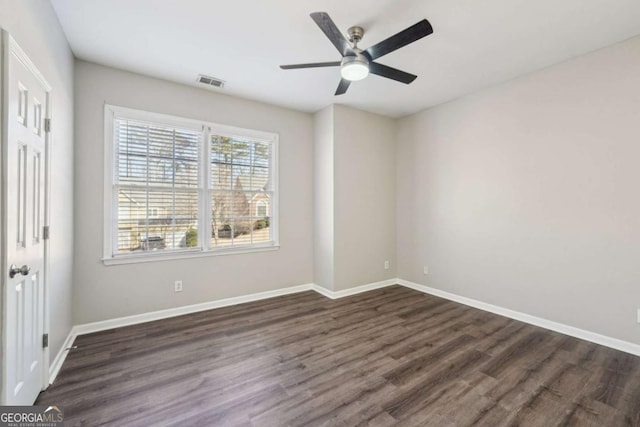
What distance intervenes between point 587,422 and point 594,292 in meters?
1.58

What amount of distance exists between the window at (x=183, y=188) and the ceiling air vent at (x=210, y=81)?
49 centimetres

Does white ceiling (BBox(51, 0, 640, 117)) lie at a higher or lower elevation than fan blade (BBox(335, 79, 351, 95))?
higher

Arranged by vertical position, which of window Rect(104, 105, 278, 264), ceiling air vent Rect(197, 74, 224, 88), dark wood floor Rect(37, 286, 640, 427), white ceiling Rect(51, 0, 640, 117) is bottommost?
dark wood floor Rect(37, 286, 640, 427)

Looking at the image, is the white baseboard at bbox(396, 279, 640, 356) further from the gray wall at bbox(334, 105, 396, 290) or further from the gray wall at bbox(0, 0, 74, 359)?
the gray wall at bbox(0, 0, 74, 359)

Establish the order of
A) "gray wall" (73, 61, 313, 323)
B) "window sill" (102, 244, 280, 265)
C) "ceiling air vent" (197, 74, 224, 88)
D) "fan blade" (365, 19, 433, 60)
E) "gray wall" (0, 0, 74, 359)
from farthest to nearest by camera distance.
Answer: "ceiling air vent" (197, 74, 224, 88) → "window sill" (102, 244, 280, 265) → "gray wall" (73, 61, 313, 323) → "fan blade" (365, 19, 433, 60) → "gray wall" (0, 0, 74, 359)

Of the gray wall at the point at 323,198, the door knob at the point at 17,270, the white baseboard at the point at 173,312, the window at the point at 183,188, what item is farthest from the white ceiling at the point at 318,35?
the white baseboard at the point at 173,312

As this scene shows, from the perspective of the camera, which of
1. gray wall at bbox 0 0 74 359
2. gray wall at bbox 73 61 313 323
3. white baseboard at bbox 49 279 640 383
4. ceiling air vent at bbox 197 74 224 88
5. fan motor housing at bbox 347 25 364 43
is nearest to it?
gray wall at bbox 0 0 74 359

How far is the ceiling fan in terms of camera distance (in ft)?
6.21

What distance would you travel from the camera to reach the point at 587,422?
1.76 m

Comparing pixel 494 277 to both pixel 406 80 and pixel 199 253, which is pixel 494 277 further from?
pixel 199 253

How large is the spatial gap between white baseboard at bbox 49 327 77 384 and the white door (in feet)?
0.54

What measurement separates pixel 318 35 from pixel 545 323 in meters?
3.86

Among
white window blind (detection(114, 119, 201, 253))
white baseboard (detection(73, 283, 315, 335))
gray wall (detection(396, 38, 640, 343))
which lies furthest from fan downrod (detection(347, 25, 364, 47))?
white baseboard (detection(73, 283, 315, 335))

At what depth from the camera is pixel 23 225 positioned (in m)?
1.71
